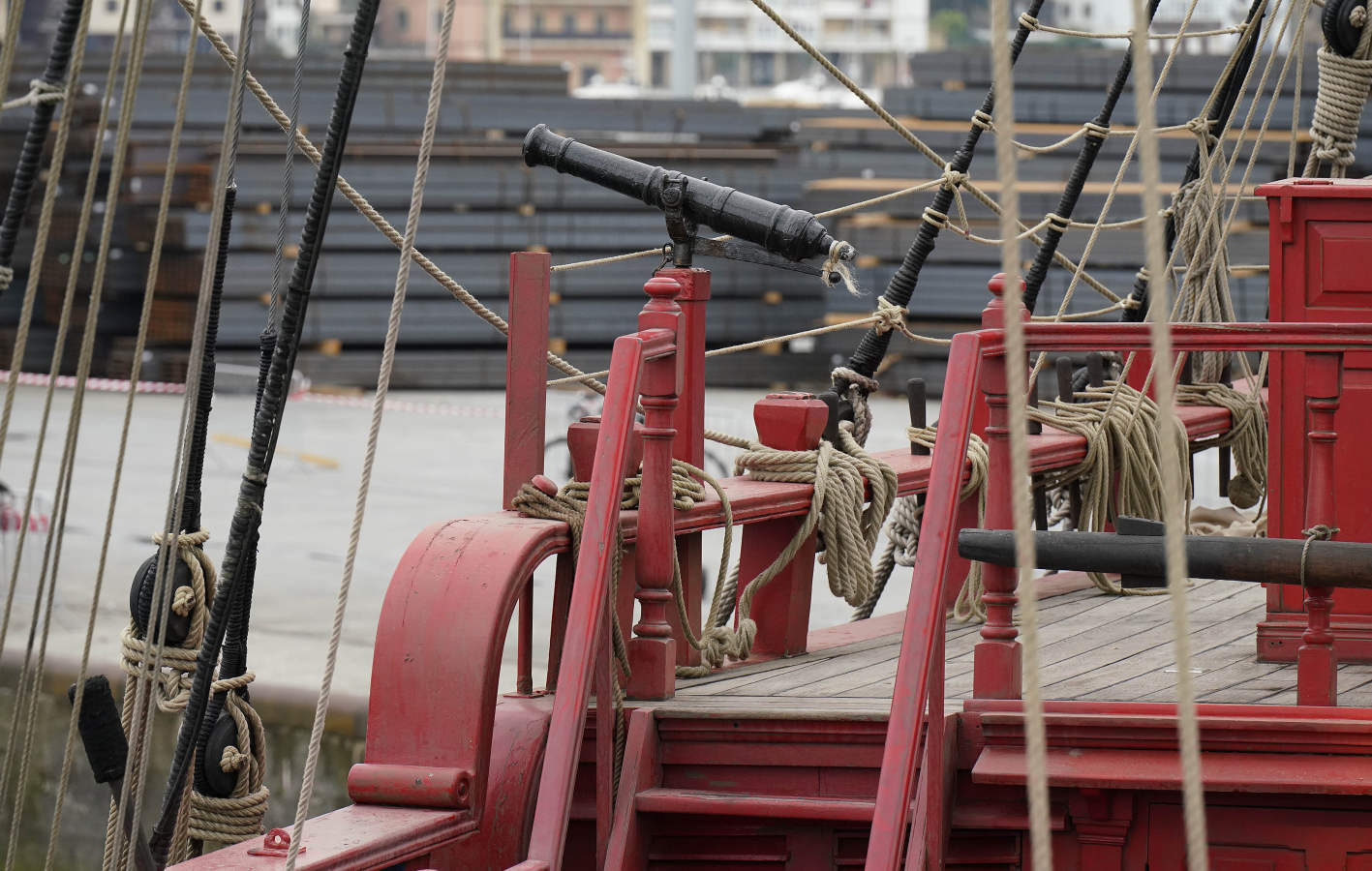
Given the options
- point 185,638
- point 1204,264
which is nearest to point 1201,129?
point 1204,264

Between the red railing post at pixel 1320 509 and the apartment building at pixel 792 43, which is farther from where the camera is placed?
the apartment building at pixel 792 43

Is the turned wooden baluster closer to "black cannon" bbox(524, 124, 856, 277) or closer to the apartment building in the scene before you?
"black cannon" bbox(524, 124, 856, 277)

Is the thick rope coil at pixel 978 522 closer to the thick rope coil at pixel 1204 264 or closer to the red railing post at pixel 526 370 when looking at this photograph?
the thick rope coil at pixel 1204 264

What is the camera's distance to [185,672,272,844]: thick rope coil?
337 cm

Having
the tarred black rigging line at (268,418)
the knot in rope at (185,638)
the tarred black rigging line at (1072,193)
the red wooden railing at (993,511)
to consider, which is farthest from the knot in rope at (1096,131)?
the knot in rope at (185,638)

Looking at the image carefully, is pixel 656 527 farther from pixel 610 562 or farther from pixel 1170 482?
pixel 1170 482

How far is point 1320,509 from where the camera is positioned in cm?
328

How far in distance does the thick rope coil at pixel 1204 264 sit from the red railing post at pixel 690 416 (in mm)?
1604

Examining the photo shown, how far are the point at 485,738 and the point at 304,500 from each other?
11.3 m

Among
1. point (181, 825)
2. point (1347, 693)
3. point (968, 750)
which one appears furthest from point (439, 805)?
point (1347, 693)

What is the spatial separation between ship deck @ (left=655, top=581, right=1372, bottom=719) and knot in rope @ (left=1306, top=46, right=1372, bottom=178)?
1336 millimetres

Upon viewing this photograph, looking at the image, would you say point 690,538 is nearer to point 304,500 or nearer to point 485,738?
point 485,738

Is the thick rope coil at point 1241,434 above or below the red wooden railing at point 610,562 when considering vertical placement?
above

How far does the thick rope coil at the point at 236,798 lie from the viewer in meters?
3.37
